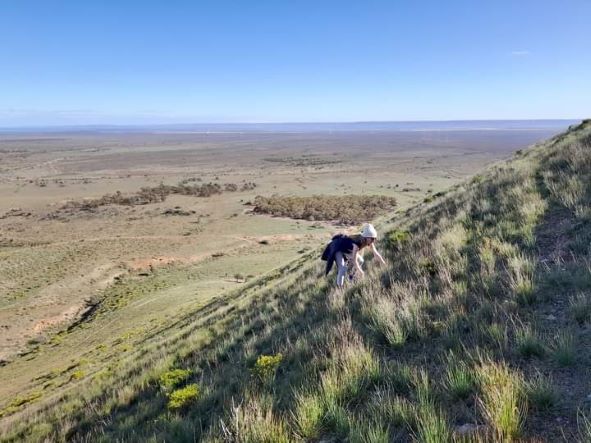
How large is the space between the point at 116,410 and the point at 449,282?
5.60 m

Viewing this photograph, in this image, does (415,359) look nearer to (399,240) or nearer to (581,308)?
(581,308)

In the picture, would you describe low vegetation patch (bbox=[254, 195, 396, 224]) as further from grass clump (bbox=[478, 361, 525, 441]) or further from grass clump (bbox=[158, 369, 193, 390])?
grass clump (bbox=[478, 361, 525, 441])

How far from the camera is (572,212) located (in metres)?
8.20

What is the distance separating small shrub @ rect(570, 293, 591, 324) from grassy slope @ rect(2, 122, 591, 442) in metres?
0.02

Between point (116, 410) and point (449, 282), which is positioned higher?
point (449, 282)

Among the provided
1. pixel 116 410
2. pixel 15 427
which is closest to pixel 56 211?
pixel 15 427

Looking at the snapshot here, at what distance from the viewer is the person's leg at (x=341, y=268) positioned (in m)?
8.97

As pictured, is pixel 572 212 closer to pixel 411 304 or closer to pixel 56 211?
pixel 411 304

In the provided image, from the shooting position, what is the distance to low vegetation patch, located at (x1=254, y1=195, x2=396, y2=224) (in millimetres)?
47375

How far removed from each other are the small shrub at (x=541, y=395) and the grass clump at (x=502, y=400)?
7 centimetres

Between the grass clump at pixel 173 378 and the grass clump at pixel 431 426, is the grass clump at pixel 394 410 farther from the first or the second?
the grass clump at pixel 173 378

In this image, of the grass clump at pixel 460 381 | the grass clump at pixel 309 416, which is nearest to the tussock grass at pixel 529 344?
the grass clump at pixel 460 381

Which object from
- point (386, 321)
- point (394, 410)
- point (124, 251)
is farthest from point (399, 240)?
point (124, 251)

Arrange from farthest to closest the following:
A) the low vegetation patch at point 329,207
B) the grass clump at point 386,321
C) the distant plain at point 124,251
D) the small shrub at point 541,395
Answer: the low vegetation patch at point 329,207, the distant plain at point 124,251, the grass clump at point 386,321, the small shrub at point 541,395
